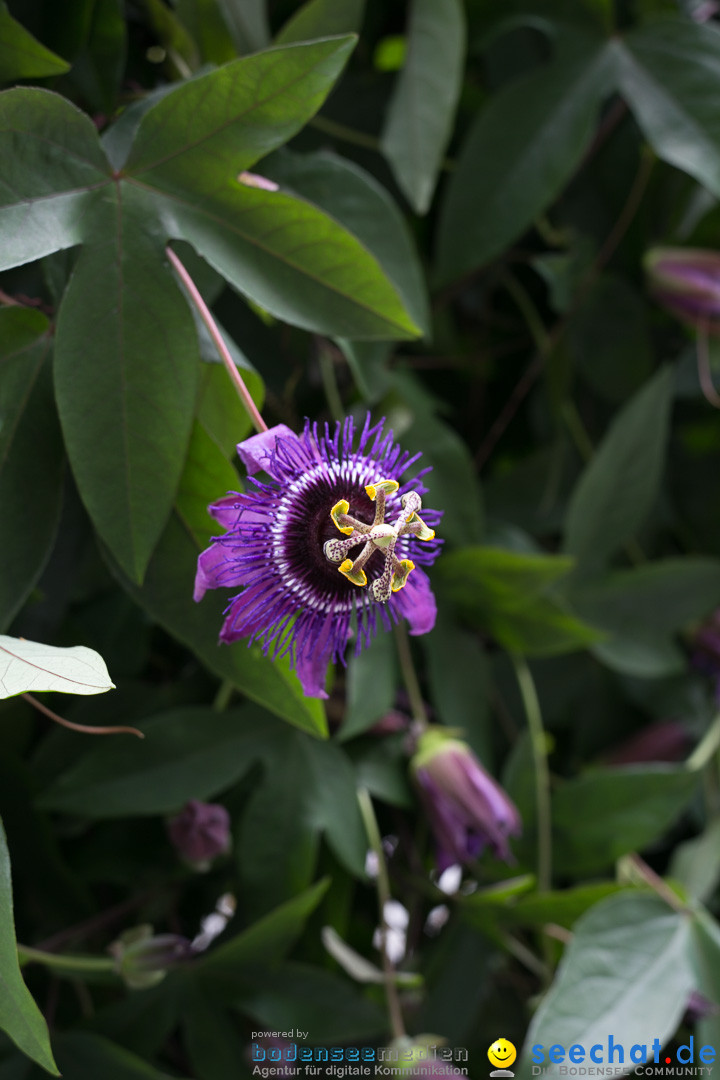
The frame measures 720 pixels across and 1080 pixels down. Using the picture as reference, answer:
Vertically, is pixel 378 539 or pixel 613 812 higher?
pixel 378 539

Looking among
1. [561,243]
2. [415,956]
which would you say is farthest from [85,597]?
[561,243]

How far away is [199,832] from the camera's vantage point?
75 cm

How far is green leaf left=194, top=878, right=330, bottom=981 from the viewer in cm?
71

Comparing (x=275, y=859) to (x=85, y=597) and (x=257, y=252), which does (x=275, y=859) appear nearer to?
(x=85, y=597)

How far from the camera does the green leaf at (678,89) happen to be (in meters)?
0.89

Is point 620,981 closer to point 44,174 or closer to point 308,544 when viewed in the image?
point 308,544

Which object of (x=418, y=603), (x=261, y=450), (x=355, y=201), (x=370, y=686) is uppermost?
(x=355, y=201)

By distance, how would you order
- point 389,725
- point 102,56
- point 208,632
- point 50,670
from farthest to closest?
1. point 389,725
2. point 102,56
3. point 208,632
4. point 50,670

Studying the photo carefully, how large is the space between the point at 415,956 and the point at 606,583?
1.44ft

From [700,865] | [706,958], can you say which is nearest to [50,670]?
[706,958]

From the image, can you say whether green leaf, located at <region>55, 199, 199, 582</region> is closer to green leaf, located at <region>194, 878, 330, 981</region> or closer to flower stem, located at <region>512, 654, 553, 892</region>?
green leaf, located at <region>194, 878, 330, 981</region>

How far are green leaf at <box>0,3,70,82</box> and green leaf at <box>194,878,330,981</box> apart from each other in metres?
0.58

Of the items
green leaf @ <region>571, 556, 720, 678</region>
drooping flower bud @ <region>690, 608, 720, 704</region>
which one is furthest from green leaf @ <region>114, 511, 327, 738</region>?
drooping flower bud @ <region>690, 608, 720, 704</region>

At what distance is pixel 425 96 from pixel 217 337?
45 centimetres
